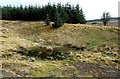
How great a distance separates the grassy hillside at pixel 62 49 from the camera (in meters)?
39.8

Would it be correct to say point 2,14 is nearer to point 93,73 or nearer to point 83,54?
point 83,54

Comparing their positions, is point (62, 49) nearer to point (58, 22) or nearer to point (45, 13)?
point (58, 22)

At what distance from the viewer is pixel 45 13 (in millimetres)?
96688

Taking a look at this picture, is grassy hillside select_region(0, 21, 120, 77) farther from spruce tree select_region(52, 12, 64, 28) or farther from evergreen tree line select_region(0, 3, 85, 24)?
evergreen tree line select_region(0, 3, 85, 24)

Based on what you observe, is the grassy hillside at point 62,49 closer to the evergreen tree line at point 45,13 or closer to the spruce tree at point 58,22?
the spruce tree at point 58,22

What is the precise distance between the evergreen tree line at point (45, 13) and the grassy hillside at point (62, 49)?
10.4 meters

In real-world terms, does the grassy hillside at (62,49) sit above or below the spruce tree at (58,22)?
below

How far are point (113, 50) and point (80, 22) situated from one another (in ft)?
113

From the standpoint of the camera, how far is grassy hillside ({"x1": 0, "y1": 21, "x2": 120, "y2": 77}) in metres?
39.8

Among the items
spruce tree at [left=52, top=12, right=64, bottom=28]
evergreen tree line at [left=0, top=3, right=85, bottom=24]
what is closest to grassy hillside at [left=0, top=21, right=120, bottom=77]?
spruce tree at [left=52, top=12, right=64, bottom=28]

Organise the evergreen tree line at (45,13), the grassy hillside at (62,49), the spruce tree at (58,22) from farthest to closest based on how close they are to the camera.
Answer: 1. the evergreen tree line at (45,13)
2. the spruce tree at (58,22)
3. the grassy hillside at (62,49)

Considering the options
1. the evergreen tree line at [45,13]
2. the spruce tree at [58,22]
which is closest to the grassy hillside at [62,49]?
the spruce tree at [58,22]

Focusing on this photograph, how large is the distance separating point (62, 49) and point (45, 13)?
39.8 meters

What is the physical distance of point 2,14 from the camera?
103000 mm
